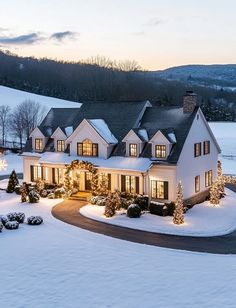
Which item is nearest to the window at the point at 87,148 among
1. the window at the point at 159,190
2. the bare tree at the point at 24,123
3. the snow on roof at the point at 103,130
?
the snow on roof at the point at 103,130

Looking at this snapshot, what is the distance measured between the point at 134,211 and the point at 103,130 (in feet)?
31.3

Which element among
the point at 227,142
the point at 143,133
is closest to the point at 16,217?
the point at 143,133

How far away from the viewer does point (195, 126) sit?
111 feet

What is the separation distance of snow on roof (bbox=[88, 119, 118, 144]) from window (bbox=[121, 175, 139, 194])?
3.82 m

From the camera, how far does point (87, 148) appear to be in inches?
1407

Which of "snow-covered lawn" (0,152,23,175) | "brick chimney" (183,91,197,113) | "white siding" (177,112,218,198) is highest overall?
"brick chimney" (183,91,197,113)

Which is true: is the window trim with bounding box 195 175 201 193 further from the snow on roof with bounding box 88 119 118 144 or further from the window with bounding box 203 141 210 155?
the snow on roof with bounding box 88 119 118 144

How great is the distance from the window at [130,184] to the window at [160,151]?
251 cm

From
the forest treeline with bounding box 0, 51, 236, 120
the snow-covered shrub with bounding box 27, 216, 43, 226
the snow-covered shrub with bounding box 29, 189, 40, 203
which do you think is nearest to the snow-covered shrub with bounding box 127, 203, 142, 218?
the snow-covered shrub with bounding box 27, 216, 43, 226

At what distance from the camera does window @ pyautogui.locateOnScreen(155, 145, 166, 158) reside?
1256 inches

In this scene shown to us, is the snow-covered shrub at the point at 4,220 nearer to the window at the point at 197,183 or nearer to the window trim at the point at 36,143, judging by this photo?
the window trim at the point at 36,143

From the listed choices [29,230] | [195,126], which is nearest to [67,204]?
[29,230]

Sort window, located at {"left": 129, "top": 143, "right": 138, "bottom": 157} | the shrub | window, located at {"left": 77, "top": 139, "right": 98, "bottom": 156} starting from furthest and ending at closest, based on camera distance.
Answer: window, located at {"left": 77, "top": 139, "right": 98, "bottom": 156}, window, located at {"left": 129, "top": 143, "right": 138, "bottom": 157}, the shrub

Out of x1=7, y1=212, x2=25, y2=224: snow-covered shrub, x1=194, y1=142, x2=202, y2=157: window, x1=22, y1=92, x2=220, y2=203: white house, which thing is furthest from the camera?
x1=194, y1=142, x2=202, y2=157: window
